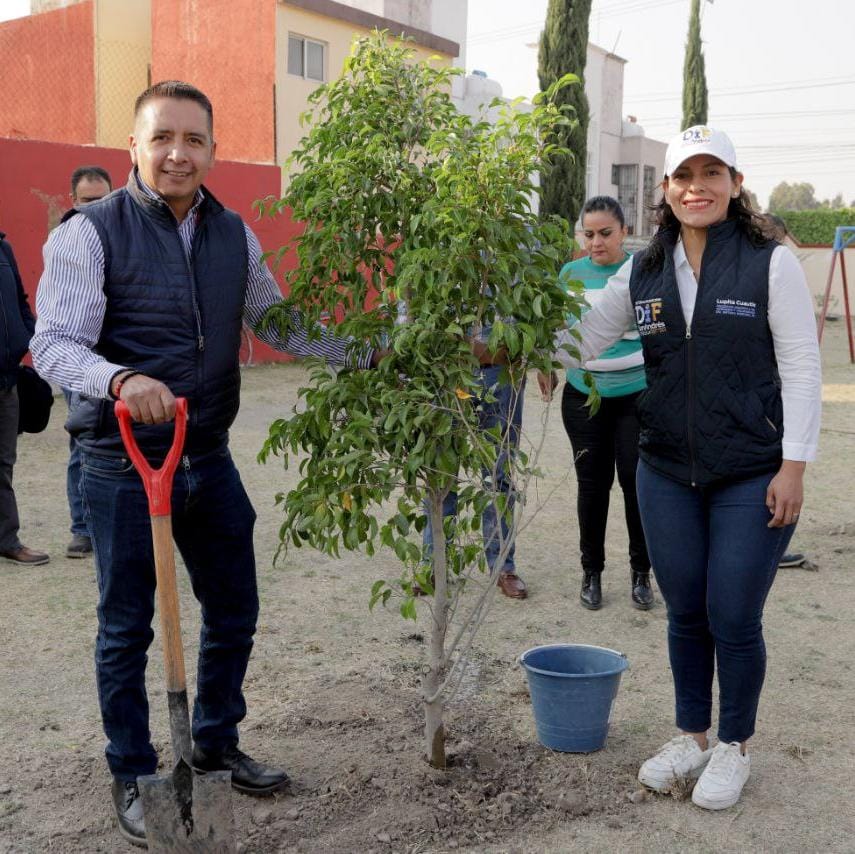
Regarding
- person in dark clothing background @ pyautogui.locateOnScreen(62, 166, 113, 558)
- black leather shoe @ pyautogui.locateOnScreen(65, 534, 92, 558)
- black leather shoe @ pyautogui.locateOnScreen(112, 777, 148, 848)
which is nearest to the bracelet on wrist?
black leather shoe @ pyautogui.locateOnScreen(112, 777, 148, 848)

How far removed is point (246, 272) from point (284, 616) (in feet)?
7.90

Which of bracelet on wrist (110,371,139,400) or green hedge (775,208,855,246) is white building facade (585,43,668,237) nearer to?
green hedge (775,208,855,246)

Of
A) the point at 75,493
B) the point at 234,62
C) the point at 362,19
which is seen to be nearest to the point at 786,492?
the point at 75,493

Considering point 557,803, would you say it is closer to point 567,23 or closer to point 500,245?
point 500,245

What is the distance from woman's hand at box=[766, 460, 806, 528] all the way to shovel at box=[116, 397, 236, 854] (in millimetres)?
1697

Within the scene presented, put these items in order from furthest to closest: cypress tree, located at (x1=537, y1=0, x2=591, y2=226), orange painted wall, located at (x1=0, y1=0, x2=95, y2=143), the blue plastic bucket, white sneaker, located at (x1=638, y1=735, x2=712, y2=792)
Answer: cypress tree, located at (x1=537, y1=0, x2=591, y2=226)
orange painted wall, located at (x1=0, y1=0, x2=95, y2=143)
the blue plastic bucket
white sneaker, located at (x1=638, y1=735, x2=712, y2=792)

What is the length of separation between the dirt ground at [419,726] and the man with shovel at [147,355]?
1.92ft

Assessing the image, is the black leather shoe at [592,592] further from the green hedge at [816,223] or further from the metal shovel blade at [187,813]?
the green hedge at [816,223]

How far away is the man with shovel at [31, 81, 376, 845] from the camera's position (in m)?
2.71

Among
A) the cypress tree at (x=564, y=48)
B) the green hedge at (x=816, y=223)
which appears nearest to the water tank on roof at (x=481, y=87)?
the cypress tree at (x=564, y=48)

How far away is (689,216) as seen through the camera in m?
3.08

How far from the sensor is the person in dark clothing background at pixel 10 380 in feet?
17.9

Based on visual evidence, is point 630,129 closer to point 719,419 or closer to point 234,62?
point 234,62

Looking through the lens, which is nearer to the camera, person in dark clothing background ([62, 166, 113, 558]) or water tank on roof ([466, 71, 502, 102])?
person in dark clothing background ([62, 166, 113, 558])
